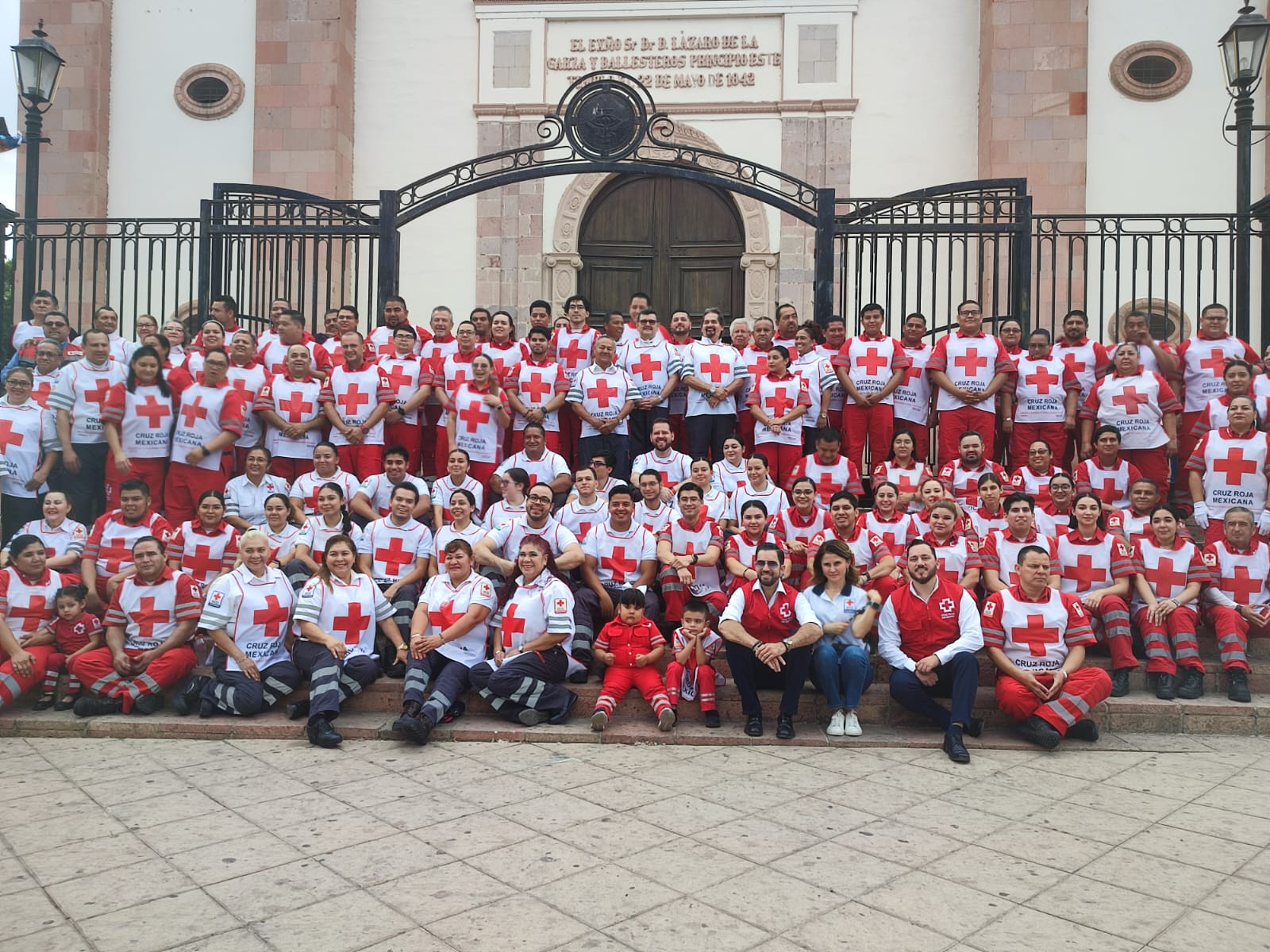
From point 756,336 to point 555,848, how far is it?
6.07 meters

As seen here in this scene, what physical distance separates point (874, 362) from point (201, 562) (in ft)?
18.9

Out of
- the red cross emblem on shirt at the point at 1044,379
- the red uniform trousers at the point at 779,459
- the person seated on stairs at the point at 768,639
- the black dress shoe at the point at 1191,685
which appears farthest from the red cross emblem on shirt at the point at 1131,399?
the person seated on stairs at the point at 768,639

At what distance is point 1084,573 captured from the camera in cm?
756

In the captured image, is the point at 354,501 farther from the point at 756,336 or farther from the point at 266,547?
A: the point at 756,336

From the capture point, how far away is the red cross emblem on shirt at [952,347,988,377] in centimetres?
925

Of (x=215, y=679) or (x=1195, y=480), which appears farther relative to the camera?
(x=1195, y=480)

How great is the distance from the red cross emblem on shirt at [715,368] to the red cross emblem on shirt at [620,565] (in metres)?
2.32

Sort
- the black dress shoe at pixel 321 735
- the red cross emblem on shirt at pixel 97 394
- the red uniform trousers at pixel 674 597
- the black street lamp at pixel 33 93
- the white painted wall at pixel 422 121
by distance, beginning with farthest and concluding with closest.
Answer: the white painted wall at pixel 422 121, the black street lamp at pixel 33 93, the red cross emblem on shirt at pixel 97 394, the red uniform trousers at pixel 674 597, the black dress shoe at pixel 321 735

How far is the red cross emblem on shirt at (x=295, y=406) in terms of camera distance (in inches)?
361

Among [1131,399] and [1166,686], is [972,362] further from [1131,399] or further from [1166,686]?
[1166,686]

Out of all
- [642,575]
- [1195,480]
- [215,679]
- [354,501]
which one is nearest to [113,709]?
[215,679]

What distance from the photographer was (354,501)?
8531 millimetres

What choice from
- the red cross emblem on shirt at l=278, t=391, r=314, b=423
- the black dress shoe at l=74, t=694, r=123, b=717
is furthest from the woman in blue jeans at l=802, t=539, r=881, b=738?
the red cross emblem on shirt at l=278, t=391, r=314, b=423

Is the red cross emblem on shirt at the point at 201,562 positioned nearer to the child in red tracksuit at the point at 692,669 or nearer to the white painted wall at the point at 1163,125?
the child in red tracksuit at the point at 692,669
